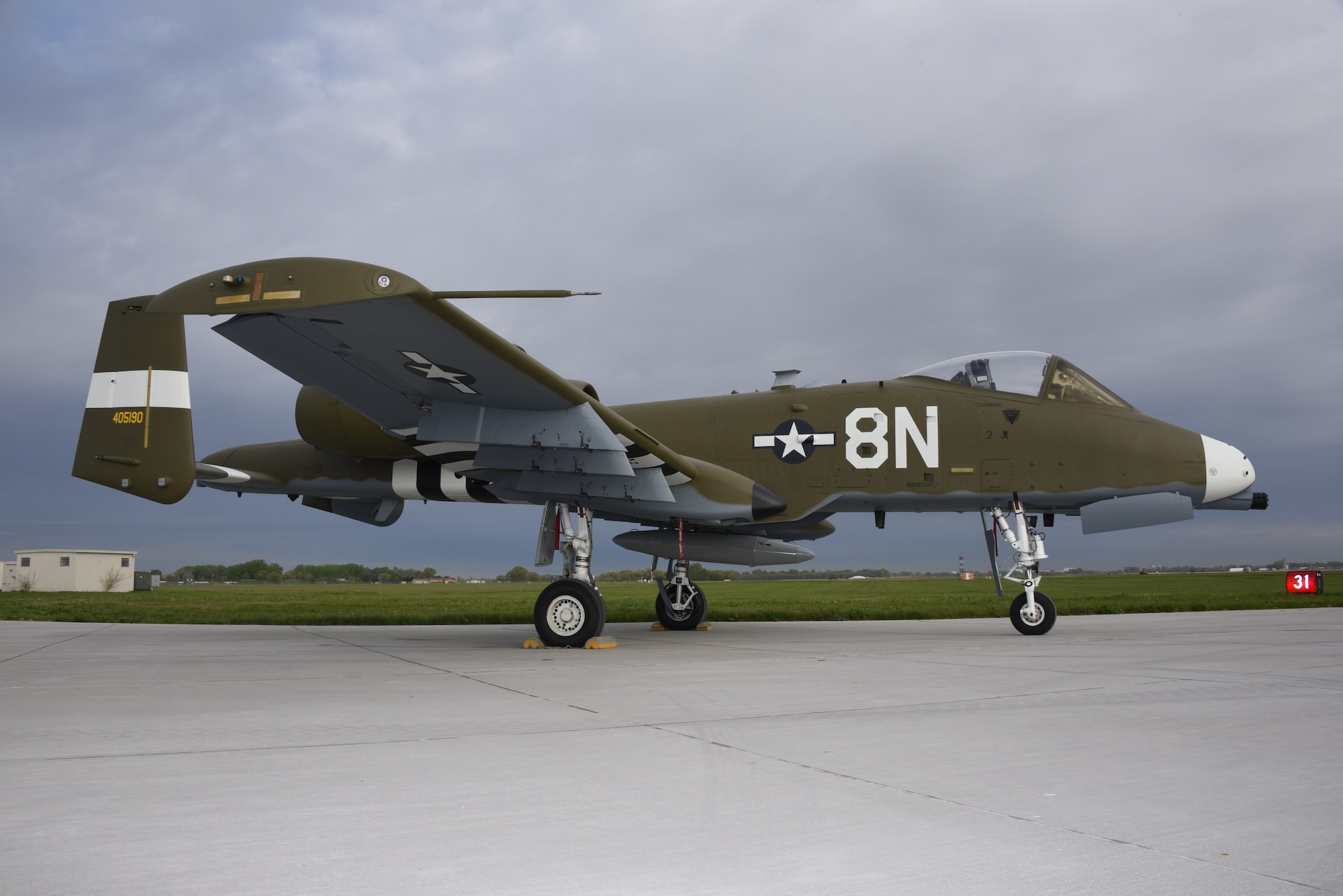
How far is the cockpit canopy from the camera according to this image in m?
11.5

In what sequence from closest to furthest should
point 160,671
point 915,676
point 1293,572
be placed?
point 915,676, point 160,671, point 1293,572

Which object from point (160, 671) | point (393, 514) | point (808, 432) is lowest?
point (160, 671)

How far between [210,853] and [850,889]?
1.87 meters

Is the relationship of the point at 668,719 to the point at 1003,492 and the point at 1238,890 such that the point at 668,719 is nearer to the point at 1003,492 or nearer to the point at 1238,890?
the point at 1238,890

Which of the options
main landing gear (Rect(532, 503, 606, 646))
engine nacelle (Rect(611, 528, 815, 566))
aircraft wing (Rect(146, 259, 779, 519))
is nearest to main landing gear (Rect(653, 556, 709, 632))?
engine nacelle (Rect(611, 528, 815, 566))

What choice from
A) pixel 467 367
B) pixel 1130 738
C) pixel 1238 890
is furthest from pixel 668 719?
pixel 467 367

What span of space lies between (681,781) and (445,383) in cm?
618

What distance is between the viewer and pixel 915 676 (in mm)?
6586

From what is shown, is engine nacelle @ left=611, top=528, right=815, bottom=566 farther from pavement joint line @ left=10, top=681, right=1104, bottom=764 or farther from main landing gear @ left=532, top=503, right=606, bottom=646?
pavement joint line @ left=10, top=681, right=1104, bottom=764

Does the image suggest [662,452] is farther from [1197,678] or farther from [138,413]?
[138,413]

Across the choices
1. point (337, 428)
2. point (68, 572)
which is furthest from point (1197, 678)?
point (68, 572)

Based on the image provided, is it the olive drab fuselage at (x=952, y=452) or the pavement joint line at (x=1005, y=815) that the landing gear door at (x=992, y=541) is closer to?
the olive drab fuselage at (x=952, y=452)

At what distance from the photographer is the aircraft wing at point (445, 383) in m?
6.55

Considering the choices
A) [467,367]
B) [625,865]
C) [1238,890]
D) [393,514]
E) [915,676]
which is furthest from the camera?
[393,514]
